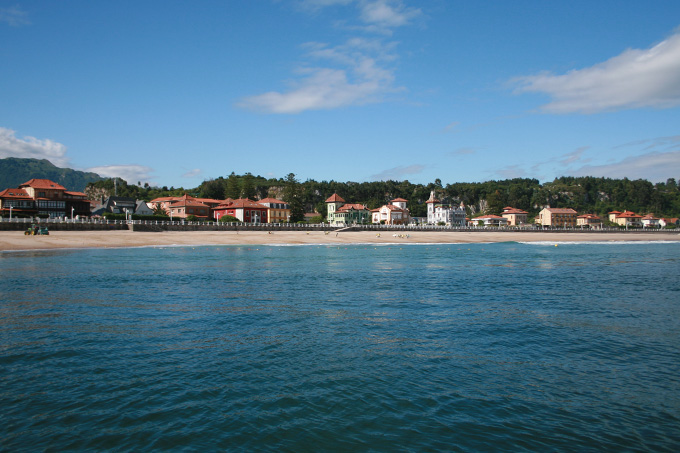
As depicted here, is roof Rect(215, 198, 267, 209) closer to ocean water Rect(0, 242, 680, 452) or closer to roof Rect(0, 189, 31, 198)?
roof Rect(0, 189, 31, 198)

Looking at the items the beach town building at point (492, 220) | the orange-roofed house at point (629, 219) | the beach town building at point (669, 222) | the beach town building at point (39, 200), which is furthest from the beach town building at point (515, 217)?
the beach town building at point (39, 200)

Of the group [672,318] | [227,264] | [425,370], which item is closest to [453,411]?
[425,370]

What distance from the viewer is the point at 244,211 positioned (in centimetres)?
10231

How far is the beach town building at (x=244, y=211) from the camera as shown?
102312 mm

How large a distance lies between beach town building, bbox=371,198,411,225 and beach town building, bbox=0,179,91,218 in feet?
281

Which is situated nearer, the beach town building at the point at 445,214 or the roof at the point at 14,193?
the roof at the point at 14,193

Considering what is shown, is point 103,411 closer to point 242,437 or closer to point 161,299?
point 242,437

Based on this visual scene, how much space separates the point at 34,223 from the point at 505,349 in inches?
2532

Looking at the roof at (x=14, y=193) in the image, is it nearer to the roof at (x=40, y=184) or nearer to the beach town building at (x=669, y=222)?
the roof at (x=40, y=184)

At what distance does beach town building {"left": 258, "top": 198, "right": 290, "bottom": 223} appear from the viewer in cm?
11190

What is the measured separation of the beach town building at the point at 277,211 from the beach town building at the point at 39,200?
43.6 meters

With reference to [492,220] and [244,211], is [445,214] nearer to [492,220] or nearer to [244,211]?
[492,220]

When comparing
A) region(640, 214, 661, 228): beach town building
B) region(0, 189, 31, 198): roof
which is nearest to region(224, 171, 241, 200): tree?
region(0, 189, 31, 198): roof

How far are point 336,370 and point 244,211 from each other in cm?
9561
